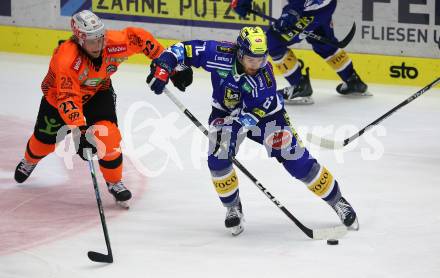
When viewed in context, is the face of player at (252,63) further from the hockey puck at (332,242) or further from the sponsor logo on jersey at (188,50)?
the hockey puck at (332,242)

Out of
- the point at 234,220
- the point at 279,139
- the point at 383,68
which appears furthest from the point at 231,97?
the point at 383,68

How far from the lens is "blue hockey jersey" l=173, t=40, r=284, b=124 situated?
534 cm

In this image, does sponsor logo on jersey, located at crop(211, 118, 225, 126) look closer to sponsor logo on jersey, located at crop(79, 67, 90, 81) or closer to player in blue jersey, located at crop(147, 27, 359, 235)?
player in blue jersey, located at crop(147, 27, 359, 235)

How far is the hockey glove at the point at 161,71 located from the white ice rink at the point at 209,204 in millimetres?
760

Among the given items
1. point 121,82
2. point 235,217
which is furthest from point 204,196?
point 121,82

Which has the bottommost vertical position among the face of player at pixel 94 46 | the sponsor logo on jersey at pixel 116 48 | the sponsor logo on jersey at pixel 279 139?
the sponsor logo on jersey at pixel 279 139

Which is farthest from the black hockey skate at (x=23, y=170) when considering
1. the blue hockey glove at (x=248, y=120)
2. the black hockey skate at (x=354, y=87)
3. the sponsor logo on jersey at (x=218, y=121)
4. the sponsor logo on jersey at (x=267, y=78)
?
the black hockey skate at (x=354, y=87)

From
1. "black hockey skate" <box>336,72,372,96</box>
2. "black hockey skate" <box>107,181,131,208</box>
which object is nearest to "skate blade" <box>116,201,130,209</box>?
"black hockey skate" <box>107,181,131,208</box>

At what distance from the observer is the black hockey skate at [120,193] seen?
238 inches

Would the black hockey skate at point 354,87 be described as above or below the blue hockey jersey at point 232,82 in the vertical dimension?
below

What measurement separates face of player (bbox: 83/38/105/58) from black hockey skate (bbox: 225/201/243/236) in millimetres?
1087

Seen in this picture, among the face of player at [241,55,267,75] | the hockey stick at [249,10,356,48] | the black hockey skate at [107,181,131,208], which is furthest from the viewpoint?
the hockey stick at [249,10,356,48]

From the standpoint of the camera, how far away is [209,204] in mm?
6141

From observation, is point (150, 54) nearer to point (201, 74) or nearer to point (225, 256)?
point (225, 256)
